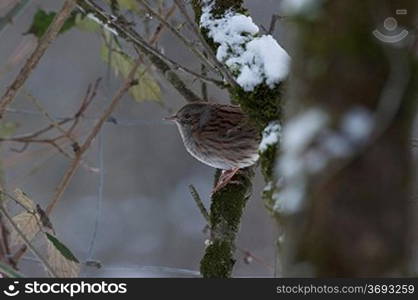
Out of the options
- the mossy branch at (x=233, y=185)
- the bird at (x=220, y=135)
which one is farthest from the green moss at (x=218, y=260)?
the bird at (x=220, y=135)

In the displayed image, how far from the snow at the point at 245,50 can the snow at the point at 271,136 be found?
20cm

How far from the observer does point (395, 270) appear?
1.11m

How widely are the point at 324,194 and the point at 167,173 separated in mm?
8485

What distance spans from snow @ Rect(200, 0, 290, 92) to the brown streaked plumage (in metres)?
0.94

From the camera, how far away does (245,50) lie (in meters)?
2.59

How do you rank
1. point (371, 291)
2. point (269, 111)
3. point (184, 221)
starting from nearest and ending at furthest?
point (371, 291) < point (269, 111) < point (184, 221)

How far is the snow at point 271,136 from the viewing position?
6.88 ft

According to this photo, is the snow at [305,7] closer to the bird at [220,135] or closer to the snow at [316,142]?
the snow at [316,142]

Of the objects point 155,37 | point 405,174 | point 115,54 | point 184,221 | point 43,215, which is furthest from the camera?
point 184,221

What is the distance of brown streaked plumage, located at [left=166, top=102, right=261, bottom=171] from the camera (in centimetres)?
377

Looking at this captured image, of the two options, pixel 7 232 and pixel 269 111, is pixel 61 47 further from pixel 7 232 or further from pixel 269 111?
pixel 269 111

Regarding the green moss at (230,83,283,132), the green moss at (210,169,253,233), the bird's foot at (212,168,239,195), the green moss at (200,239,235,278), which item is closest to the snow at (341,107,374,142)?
the green moss at (230,83,283,132)

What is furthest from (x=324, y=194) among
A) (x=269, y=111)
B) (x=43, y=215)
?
(x=43, y=215)

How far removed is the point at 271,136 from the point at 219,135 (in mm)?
2273
